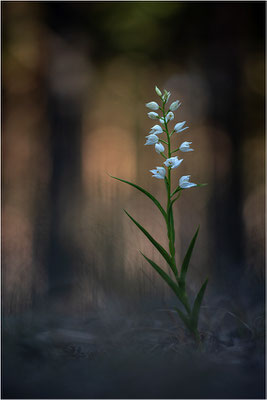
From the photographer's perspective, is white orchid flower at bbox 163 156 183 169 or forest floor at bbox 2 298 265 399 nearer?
forest floor at bbox 2 298 265 399

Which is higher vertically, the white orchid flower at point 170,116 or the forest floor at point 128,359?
the white orchid flower at point 170,116

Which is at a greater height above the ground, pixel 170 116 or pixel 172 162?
pixel 170 116

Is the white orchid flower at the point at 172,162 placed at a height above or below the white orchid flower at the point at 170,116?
below

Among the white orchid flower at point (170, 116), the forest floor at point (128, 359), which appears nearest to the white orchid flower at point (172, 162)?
the white orchid flower at point (170, 116)

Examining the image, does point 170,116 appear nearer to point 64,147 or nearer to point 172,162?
point 172,162

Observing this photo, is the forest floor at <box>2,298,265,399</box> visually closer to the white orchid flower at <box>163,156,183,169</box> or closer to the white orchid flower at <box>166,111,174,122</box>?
the white orchid flower at <box>163,156,183,169</box>

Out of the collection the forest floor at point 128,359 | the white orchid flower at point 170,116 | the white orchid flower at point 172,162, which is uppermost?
the white orchid flower at point 170,116

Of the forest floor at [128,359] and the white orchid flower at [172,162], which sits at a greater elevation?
the white orchid flower at [172,162]

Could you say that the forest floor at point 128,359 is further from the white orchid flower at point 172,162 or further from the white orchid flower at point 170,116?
the white orchid flower at point 170,116

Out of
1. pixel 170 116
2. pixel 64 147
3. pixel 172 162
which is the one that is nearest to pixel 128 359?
pixel 172 162

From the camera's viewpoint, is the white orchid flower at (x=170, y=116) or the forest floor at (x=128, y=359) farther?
the white orchid flower at (x=170, y=116)

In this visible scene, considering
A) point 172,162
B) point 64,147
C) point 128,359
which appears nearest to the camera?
point 128,359

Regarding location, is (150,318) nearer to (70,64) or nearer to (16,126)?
(16,126)

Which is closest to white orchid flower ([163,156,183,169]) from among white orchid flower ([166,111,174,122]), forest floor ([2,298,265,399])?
white orchid flower ([166,111,174,122])
